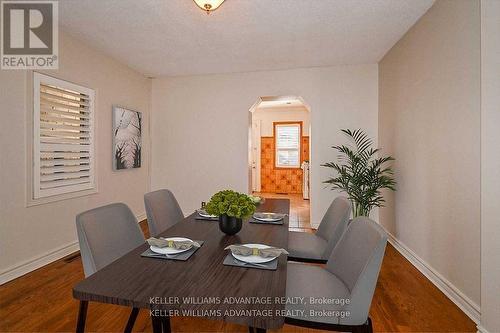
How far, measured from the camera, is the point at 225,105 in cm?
465

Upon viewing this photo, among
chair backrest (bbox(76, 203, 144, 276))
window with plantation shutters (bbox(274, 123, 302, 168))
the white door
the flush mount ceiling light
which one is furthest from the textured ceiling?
the white door

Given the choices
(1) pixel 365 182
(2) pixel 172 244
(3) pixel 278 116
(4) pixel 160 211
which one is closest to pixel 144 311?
(4) pixel 160 211

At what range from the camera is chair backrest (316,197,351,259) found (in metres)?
1.90

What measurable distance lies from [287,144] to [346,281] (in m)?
6.74

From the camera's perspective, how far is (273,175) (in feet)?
26.6

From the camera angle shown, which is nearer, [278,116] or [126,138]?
[126,138]

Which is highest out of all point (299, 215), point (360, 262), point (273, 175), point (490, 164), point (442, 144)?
point (442, 144)

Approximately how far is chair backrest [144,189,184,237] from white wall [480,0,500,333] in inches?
90.9

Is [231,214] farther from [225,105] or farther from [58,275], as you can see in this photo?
[225,105]

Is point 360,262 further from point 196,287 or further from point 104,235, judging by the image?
point 104,235

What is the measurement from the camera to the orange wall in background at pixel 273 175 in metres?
7.96

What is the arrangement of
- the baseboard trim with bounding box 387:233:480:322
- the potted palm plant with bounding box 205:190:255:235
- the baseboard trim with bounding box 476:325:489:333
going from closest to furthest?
the potted palm plant with bounding box 205:190:255:235
the baseboard trim with bounding box 476:325:489:333
the baseboard trim with bounding box 387:233:480:322

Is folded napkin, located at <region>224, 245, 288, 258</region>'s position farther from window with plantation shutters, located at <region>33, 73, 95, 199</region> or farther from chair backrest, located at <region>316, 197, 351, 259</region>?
window with plantation shutters, located at <region>33, 73, 95, 199</region>

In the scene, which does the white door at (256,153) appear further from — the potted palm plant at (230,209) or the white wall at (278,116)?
the potted palm plant at (230,209)
